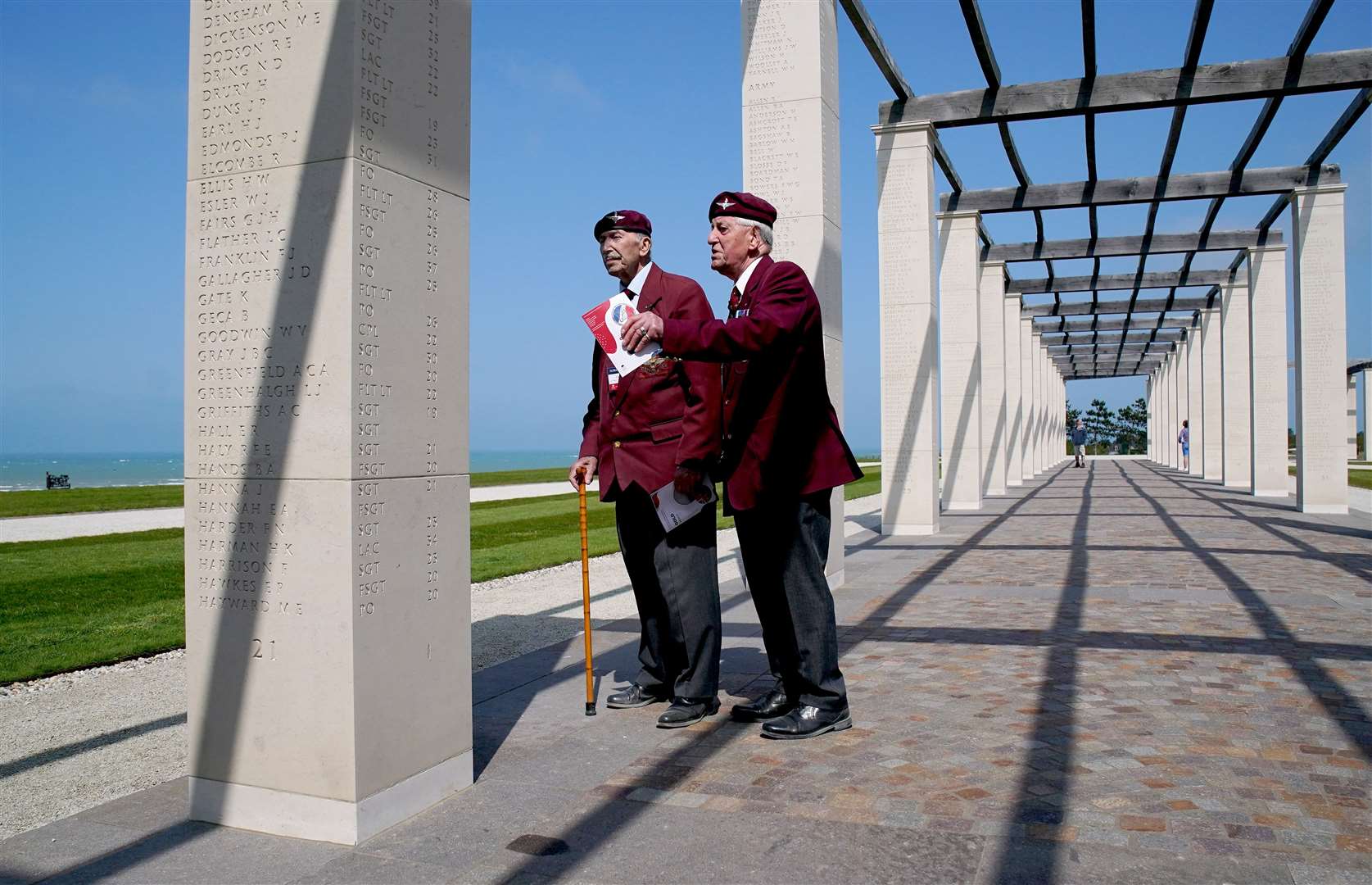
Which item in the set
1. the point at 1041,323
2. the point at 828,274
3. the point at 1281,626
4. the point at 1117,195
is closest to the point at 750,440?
the point at 1281,626

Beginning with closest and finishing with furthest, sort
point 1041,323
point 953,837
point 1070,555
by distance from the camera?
1. point 953,837
2. point 1070,555
3. point 1041,323

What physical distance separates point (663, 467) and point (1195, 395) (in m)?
36.8

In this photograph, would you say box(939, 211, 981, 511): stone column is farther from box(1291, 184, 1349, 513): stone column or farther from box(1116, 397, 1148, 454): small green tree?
box(1116, 397, 1148, 454): small green tree

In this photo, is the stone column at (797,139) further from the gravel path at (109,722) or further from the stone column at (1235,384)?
the stone column at (1235,384)

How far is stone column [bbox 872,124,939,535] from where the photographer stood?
14477mm

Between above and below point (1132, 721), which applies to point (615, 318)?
above

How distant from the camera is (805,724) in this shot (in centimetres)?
429

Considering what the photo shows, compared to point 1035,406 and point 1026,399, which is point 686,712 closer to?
point 1026,399

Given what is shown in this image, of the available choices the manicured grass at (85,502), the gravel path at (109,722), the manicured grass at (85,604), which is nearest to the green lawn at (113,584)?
the manicured grass at (85,604)

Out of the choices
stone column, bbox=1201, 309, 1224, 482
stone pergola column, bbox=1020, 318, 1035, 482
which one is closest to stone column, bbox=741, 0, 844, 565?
stone pergola column, bbox=1020, 318, 1035, 482

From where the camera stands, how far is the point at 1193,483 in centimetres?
2814

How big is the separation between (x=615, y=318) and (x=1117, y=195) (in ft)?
53.9

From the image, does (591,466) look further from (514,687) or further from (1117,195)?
(1117,195)

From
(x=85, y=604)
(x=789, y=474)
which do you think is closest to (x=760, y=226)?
(x=789, y=474)
